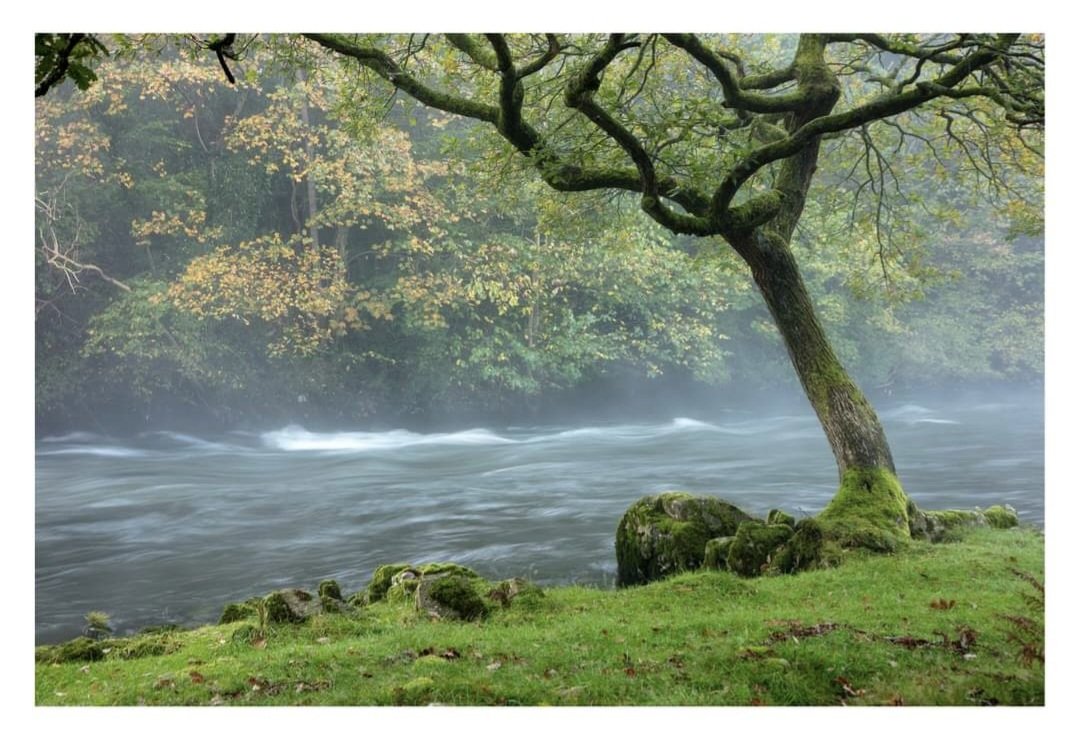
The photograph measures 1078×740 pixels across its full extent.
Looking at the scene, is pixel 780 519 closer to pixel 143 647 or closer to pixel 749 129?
pixel 749 129

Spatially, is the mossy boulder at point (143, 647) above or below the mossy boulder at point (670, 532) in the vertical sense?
below

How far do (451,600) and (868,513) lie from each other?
144 inches

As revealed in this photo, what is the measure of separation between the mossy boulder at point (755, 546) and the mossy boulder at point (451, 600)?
2139 millimetres

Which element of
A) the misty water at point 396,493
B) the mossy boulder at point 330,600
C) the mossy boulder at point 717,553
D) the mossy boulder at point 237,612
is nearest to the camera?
the mossy boulder at point 330,600

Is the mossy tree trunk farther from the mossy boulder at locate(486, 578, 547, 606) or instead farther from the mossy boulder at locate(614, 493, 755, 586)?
the mossy boulder at locate(486, 578, 547, 606)

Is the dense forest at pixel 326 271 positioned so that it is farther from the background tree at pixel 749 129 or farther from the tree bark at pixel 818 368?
the tree bark at pixel 818 368

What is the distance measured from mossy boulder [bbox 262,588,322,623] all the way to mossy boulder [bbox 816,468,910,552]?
158 inches

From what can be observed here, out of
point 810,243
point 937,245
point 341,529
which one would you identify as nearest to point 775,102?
point 341,529

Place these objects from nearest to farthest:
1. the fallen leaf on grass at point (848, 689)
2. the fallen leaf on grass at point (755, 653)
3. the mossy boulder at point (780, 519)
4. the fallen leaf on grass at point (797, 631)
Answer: the fallen leaf on grass at point (848, 689)
the fallen leaf on grass at point (755, 653)
the fallen leaf on grass at point (797, 631)
the mossy boulder at point (780, 519)

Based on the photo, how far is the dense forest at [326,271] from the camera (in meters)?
14.9

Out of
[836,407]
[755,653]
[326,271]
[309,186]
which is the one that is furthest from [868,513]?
[309,186]

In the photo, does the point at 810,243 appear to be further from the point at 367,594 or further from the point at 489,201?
the point at 367,594

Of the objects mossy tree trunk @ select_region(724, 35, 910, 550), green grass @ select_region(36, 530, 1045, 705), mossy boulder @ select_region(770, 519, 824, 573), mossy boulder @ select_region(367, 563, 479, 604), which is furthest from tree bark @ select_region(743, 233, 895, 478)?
mossy boulder @ select_region(367, 563, 479, 604)

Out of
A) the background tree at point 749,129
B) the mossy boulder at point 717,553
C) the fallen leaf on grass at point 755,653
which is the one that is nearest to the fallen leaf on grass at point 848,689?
the fallen leaf on grass at point 755,653
